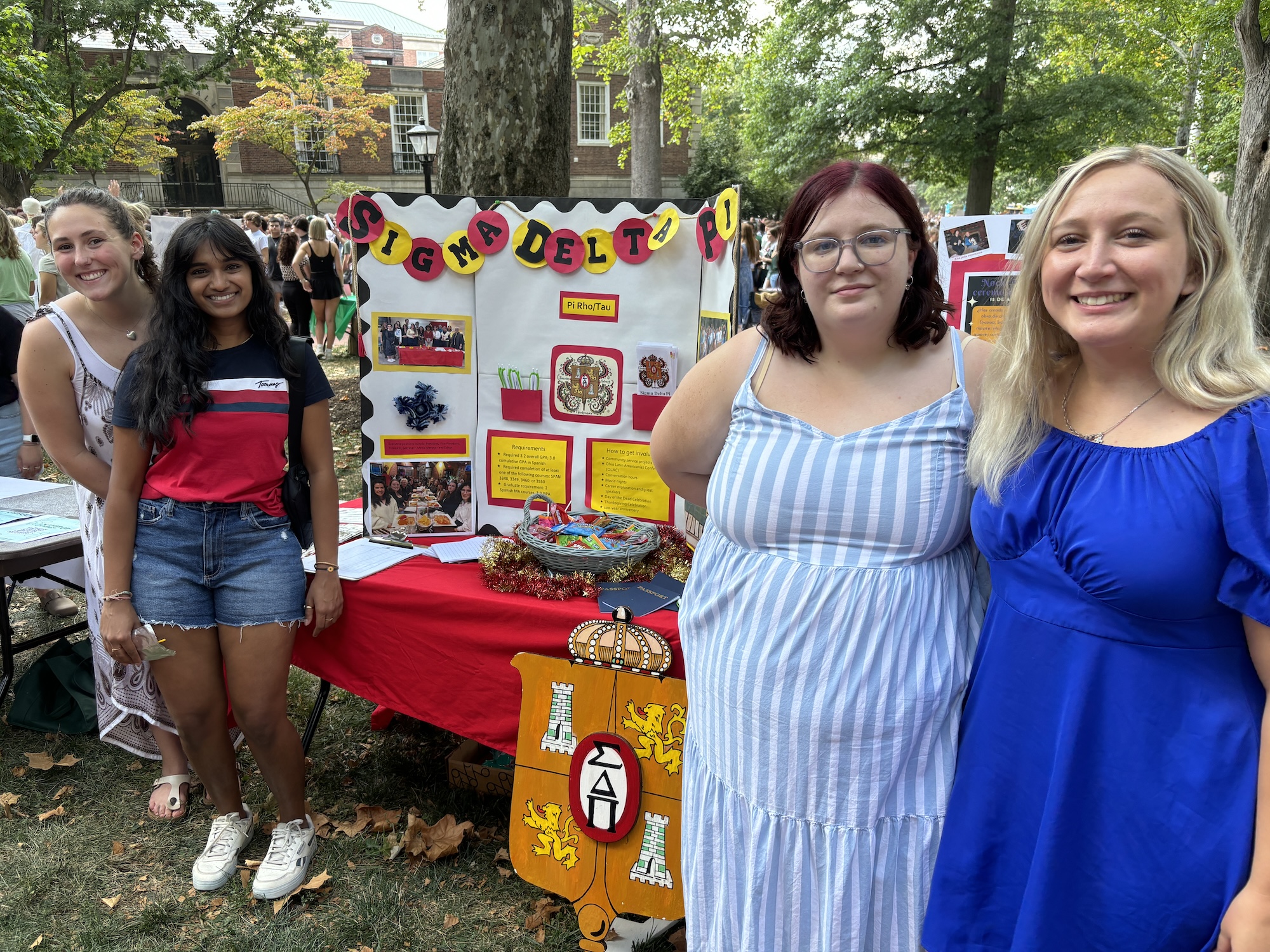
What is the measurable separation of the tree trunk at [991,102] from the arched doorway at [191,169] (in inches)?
992

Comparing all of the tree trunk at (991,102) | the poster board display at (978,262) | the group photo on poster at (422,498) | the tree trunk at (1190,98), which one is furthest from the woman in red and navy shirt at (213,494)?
the tree trunk at (1190,98)

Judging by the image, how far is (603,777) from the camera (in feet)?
6.86

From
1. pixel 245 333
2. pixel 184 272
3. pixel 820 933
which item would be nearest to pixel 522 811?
pixel 820 933

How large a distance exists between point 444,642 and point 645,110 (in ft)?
41.4

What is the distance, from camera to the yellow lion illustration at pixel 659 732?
205 centimetres

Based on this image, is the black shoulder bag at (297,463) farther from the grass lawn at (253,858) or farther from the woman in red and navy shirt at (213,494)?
the grass lawn at (253,858)

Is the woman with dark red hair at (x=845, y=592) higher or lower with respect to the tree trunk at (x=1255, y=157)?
lower

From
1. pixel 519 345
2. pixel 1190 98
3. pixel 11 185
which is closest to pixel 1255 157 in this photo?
pixel 519 345

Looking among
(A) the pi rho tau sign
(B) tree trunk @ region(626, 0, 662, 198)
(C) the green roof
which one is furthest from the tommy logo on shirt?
(C) the green roof

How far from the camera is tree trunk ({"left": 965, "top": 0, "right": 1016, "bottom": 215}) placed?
49.4 feet

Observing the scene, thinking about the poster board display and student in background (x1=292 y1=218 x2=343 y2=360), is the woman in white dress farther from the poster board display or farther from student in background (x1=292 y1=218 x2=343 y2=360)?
student in background (x1=292 y1=218 x2=343 y2=360)

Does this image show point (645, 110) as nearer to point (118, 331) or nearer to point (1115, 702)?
point (118, 331)

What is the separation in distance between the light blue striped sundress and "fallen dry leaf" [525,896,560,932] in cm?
99

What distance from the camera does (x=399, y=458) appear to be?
9.08ft
